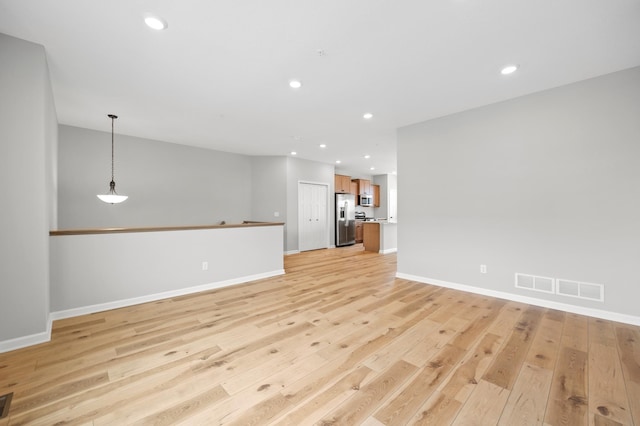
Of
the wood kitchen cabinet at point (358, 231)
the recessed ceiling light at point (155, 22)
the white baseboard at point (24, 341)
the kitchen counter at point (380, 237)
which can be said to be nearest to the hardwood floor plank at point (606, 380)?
the recessed ceiling light at point (155, 22)

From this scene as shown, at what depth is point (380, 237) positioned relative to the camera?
7477 millimetres

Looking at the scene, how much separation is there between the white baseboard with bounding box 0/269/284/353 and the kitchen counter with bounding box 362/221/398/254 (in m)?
3.59

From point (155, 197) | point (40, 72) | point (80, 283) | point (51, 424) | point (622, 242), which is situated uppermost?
point (40, 72)

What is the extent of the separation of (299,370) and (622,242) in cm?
373

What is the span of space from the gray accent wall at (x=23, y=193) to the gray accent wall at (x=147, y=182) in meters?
1.81

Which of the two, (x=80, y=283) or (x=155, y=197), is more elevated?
(x=155, y=197)

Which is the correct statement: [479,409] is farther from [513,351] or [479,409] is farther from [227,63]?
[227,63]

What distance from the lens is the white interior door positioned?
761 cm

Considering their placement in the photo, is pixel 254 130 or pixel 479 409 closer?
pixel 479 409

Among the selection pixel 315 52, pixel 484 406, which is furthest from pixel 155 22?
pixel 484 406

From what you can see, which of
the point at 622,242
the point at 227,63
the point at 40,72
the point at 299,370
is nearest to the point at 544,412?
the point at 299,370

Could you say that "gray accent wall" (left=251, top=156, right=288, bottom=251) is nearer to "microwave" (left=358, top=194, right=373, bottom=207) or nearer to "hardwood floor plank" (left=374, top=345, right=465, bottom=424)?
"microwave" (left=358, top=194, right=373, bottom=207)

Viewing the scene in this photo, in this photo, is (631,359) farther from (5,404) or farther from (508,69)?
(5,404)

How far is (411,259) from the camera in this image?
4.59 metres
